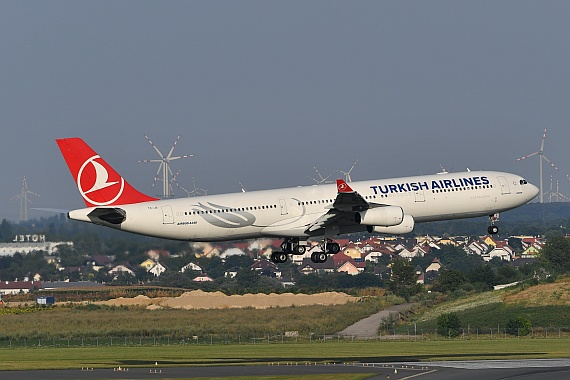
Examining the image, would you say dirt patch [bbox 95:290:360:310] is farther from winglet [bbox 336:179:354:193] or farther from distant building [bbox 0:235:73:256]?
winglet [bbox 336:179:354:193]

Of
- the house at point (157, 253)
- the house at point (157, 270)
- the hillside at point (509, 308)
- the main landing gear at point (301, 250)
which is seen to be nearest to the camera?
the main landing gear at point (301, 250)

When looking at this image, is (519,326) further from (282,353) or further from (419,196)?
(282,353)

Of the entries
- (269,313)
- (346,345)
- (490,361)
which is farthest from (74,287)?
(490,361)

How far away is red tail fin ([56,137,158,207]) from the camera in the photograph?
266ft

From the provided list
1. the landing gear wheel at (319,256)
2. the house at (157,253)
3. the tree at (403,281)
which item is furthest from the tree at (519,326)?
the tree at (403,281)

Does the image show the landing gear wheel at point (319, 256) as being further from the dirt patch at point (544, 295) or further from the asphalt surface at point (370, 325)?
the dirt patch at point (544, 295)

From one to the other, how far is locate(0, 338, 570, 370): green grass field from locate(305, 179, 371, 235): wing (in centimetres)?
891

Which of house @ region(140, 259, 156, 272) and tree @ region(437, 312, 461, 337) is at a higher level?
house @ region(140, 259, 156, 272)

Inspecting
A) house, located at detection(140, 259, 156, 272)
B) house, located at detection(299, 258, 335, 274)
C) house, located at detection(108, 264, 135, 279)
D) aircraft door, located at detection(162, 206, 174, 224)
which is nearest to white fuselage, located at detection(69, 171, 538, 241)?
aircraft door, located at detection(162, 206, 174, 224)

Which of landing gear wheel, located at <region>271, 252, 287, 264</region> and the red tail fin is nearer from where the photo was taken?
the red tail fin

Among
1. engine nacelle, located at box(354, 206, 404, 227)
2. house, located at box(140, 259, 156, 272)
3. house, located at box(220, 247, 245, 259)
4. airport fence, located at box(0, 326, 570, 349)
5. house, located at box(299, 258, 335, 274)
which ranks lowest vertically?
airport fence, located at box(0, 326, 570, 349)

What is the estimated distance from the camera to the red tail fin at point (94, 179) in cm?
8112

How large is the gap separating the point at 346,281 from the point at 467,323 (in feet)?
177

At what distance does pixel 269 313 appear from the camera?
116 meters
